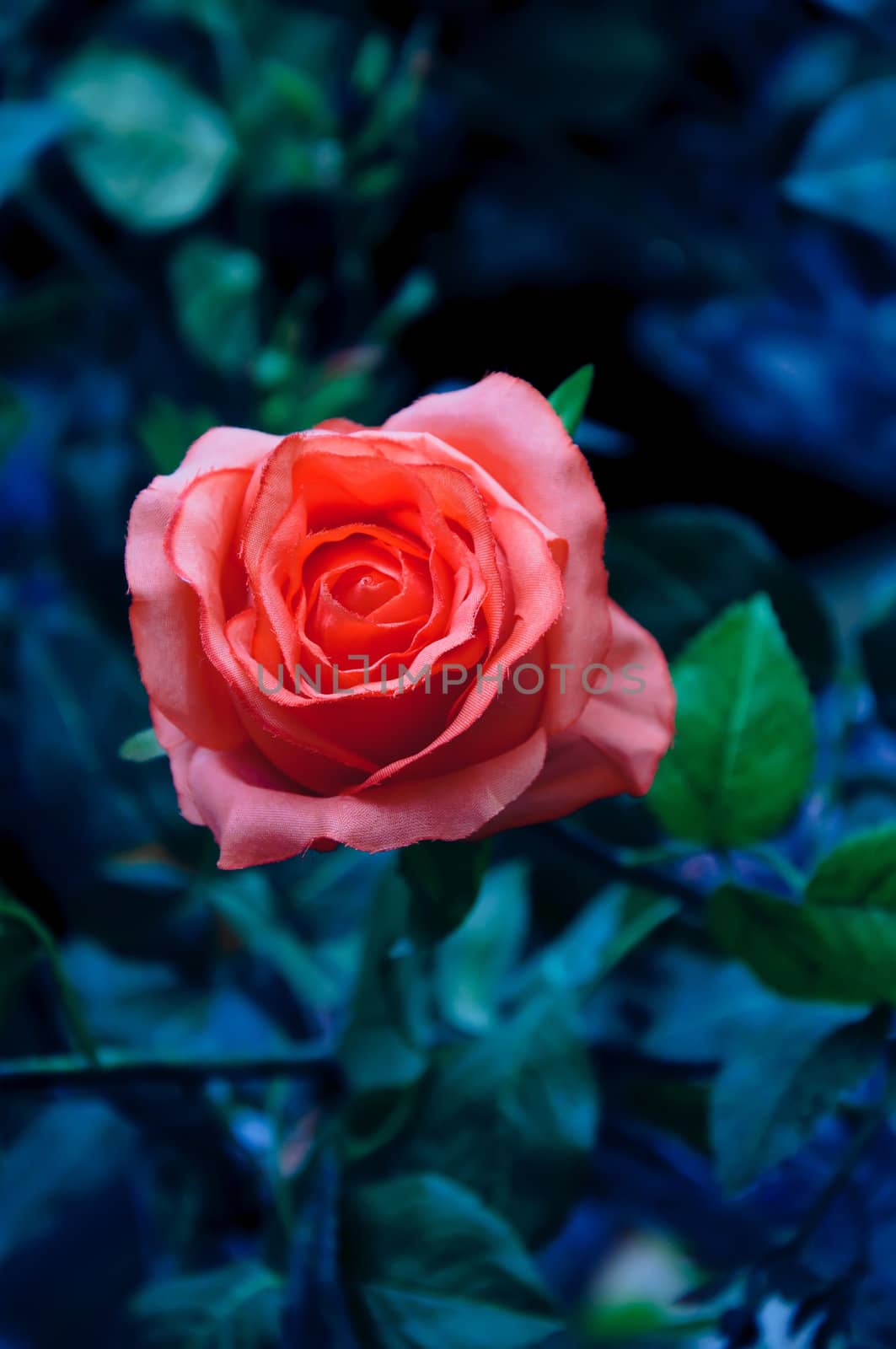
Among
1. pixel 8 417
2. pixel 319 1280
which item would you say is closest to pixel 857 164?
pixel 8 417

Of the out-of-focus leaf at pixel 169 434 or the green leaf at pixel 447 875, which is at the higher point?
the green leaf at pixel 447 875

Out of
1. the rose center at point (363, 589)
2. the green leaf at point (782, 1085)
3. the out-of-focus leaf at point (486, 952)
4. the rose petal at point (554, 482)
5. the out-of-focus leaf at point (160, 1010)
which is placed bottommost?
the out-of-focus leaf at point (160, 1010)

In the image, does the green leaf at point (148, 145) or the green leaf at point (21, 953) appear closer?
the green leaf at point (21, 953)

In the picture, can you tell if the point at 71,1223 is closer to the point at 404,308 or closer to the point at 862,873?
the point at 862,873

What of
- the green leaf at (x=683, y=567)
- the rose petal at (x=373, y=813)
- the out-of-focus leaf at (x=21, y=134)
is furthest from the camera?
the out-of-focus leaf at (x=21, y=134)

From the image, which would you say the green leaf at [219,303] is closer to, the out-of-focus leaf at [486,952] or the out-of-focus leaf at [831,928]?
the out-of-focus leaf at [486,952]

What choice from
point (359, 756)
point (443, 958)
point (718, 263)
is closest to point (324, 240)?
point (718, 263)

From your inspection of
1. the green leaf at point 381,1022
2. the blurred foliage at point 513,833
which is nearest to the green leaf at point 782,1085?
the blurred foliage at point 513,833
